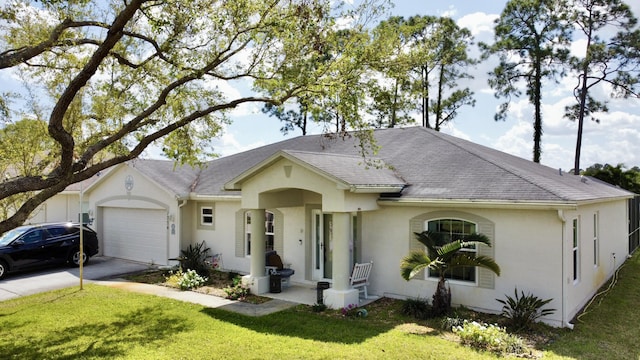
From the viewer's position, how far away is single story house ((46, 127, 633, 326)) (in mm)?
10789

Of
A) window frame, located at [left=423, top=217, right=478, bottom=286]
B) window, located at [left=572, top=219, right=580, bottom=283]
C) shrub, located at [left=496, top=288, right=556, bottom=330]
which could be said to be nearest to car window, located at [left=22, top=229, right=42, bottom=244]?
window frame, located at [left=423, top=217, right=478, bottom=286]

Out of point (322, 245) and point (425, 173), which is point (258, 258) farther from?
point (425, 173)

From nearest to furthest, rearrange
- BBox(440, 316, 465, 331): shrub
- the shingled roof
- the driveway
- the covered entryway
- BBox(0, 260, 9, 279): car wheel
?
BBox(440, 316, 465, 331): shrub → the shingled roof → the covered entryway → the driveway → BBox(0, 260, 9, 279): car wheel

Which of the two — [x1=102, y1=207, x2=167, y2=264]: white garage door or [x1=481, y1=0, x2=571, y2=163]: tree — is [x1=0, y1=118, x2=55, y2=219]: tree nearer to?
[x1=102, y1=207, x2=167, y2=264]: white garage door

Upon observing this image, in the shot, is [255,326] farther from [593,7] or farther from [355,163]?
[593,7]

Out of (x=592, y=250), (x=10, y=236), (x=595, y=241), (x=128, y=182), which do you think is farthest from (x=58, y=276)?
(x=595, y=241)

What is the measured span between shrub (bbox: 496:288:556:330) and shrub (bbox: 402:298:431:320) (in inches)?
72.8

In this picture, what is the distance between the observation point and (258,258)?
13.8m

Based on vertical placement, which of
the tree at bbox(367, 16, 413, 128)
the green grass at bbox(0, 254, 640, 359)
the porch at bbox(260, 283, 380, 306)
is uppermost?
the tree at bbox(367, 16, 413, 128)

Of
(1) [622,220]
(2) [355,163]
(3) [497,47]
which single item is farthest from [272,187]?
(3) [497,47]

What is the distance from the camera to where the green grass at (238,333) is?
870 cm

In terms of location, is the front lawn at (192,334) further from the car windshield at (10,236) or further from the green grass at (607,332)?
the car windshield at (10,236)

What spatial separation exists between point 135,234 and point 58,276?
385 centimetres

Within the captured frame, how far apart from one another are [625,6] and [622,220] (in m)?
18.8
